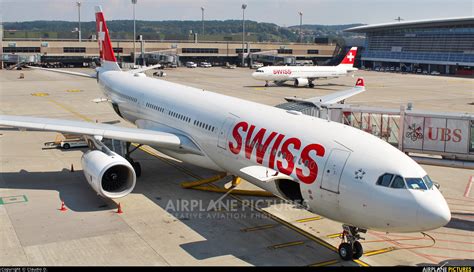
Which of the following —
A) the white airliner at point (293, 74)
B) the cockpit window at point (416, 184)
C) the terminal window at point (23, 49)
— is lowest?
the cockpit window at point (416, 184)

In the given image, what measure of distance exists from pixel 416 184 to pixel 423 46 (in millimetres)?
126771

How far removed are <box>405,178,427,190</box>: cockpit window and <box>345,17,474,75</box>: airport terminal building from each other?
113 metres

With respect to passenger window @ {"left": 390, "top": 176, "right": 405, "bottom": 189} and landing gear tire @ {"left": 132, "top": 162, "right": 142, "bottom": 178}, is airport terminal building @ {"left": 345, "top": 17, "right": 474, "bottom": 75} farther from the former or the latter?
passenger window @ {"left": 390, "top": 176, "right": 405, "bottom": 189}

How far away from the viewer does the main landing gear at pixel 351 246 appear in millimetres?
14477

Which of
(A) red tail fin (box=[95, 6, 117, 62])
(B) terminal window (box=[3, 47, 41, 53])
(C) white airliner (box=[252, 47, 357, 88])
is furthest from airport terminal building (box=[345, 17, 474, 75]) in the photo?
(A) red tail fin (box=[95, 6, 117, 62])

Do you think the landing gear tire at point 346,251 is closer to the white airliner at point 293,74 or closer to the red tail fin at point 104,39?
the red tail fin at point 104,39

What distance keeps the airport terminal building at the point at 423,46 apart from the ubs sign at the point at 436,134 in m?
105

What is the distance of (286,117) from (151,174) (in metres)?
9.23

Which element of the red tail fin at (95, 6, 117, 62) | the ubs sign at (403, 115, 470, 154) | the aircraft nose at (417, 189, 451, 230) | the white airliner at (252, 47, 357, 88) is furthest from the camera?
the white airliner at (252, 47, 357, 88)

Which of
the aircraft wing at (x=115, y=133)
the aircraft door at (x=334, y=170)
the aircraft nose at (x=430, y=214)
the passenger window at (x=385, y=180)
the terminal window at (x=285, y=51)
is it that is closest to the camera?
the aircraft nose at (x=430, y=214)

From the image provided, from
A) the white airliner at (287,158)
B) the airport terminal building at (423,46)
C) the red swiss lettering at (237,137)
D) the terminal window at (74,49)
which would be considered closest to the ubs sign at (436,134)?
the white airliner at (287,158)

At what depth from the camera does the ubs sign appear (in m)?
20.2

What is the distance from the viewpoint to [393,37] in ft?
450

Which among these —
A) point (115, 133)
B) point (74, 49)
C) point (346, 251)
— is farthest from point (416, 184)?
point (74, 49)
